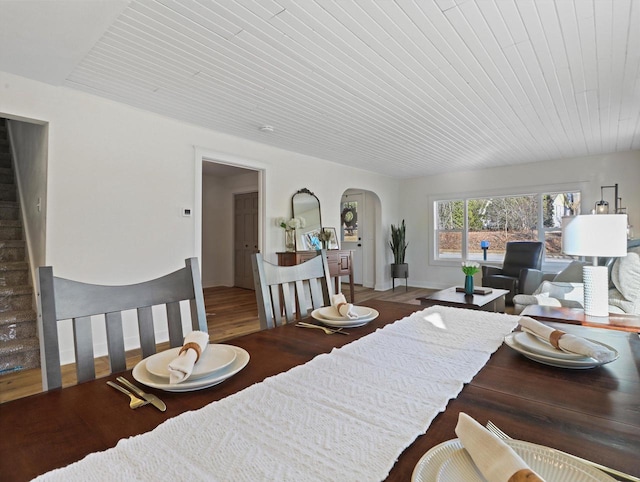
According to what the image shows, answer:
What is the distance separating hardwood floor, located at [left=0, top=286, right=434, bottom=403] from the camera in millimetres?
2406

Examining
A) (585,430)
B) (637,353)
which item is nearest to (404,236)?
(637,353)

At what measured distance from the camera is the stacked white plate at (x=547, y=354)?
0.85 metres

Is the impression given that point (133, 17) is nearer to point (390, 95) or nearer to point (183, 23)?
point (183, 23)

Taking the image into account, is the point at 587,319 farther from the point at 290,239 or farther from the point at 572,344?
the point at 290,239

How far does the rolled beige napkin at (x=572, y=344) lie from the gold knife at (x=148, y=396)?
3.15ft

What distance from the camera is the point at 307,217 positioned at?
499cm

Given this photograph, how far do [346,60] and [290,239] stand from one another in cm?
273

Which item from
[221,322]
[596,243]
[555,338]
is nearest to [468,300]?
[596,243]

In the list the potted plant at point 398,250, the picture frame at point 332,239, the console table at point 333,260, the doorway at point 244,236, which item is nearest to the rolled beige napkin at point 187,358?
the console table at point 333,260

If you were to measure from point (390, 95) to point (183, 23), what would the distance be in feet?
5.63

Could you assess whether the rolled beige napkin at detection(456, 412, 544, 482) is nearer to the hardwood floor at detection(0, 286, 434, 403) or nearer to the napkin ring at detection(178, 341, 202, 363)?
the napkin ring at detection(178, 341, 202, 363)

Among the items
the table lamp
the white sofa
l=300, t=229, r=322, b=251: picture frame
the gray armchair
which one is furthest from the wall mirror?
the table lamp

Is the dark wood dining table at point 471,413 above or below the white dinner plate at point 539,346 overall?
below

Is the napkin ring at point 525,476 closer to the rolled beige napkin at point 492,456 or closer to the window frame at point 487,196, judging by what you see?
the rolled beige napkin at point 492,456
